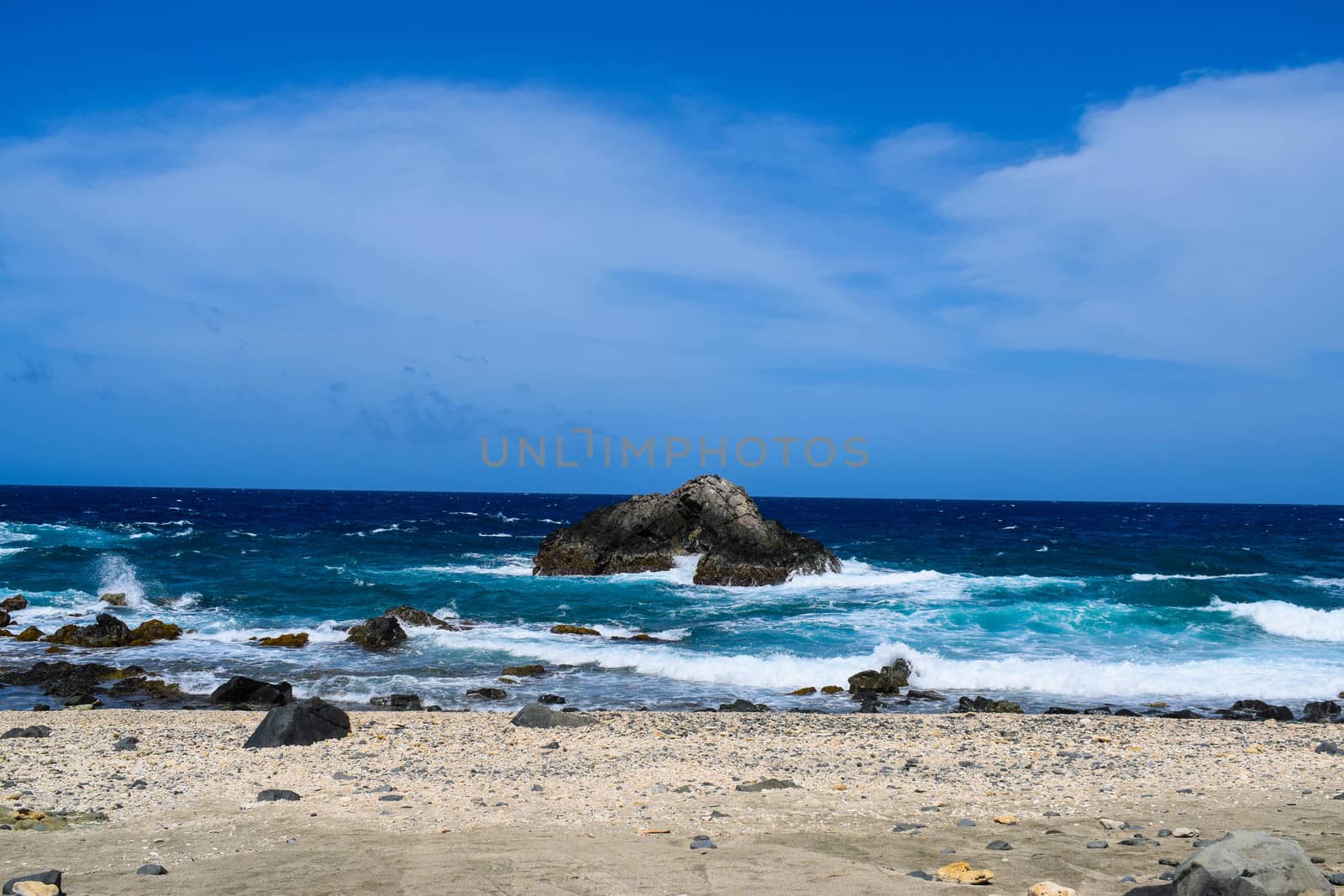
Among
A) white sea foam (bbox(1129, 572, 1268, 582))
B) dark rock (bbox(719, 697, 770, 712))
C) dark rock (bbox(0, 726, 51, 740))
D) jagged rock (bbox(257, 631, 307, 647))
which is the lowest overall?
jagged rock (bbox(257, 631, 307, 647))

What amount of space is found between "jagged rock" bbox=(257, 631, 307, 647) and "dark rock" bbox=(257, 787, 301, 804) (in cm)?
1273

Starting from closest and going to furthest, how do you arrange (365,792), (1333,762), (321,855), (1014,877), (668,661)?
1. (1014,877)
2. (321,855)
3. (365,792)
4. (1333,762)
5. (668,661)

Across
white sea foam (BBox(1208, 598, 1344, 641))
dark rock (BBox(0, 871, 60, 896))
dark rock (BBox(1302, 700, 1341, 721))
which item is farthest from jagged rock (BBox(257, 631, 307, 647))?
white sea foam (BBox(1208, 598, 1344, 641))

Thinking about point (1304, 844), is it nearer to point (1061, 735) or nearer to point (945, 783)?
point (945, 783)

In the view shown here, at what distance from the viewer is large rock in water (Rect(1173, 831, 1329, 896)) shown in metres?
4.75

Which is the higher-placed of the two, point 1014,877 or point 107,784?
point 1014,877

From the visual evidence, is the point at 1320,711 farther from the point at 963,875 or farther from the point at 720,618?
the point at 720,618

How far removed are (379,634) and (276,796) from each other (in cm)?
1236

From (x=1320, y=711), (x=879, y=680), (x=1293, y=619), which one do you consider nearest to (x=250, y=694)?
(x=879, y=680)

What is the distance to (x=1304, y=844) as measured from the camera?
666cm

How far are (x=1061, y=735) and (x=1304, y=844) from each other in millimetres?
5022

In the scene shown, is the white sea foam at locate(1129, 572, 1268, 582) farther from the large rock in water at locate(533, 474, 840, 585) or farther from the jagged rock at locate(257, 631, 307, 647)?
the jagged rock at locate(257, 631, 307, 647)

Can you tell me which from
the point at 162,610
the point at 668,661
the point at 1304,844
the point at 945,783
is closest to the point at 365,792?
the point at 945,783

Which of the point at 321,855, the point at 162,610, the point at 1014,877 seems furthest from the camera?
the point at 162,610
